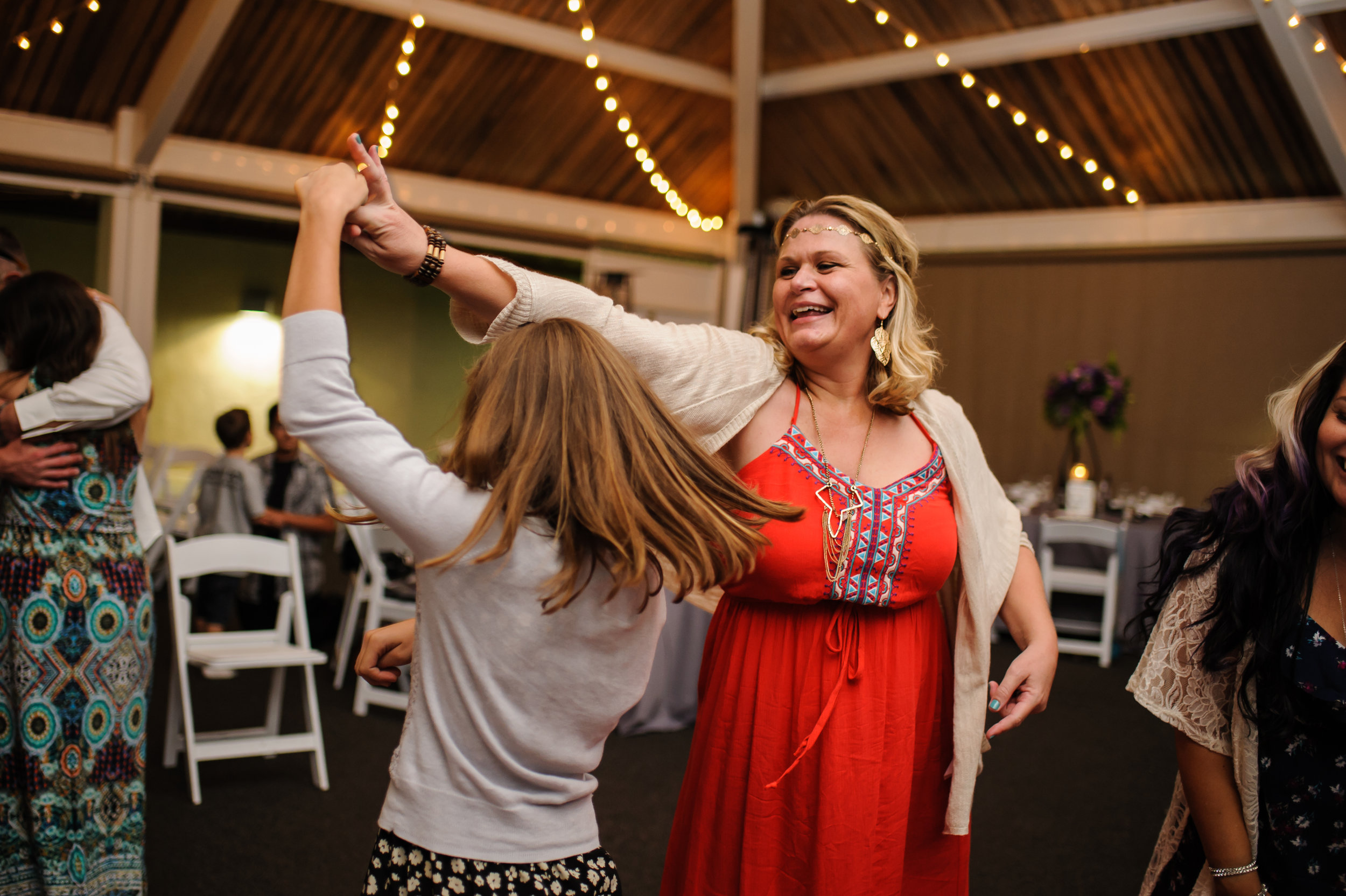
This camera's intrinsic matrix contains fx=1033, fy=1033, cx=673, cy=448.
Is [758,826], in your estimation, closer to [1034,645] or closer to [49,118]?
[1034,645]

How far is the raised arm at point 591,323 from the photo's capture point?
1.22 m

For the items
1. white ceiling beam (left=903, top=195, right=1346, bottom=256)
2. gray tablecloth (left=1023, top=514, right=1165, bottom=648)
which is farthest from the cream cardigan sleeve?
Answer: white ceiling beam (left=903, top=195, right=1346, bottom=256)

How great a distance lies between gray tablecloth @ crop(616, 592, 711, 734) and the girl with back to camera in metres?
3.21

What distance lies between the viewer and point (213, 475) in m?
5.25

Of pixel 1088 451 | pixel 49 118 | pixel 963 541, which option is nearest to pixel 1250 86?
pixel 1088 451

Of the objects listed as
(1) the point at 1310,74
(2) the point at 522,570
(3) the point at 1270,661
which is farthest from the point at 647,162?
(2) the point at 522,570

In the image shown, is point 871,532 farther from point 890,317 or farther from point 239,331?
point 239,331

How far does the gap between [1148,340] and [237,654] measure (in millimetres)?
7124

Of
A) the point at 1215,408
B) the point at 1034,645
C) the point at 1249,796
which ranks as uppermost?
the point at 1215,408

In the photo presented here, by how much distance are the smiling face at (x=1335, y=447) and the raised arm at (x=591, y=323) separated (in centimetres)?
76

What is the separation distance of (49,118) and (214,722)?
4896 millimetres

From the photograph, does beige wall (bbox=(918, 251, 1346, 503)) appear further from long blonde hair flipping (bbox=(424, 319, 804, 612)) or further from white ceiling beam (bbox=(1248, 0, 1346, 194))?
long blonde hair flipping (bbox=(424, 319, 804, 612))

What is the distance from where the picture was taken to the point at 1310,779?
1.40m

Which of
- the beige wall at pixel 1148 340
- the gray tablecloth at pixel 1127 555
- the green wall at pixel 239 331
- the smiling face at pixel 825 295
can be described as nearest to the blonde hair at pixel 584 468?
the smiling face at pixel 825 295
